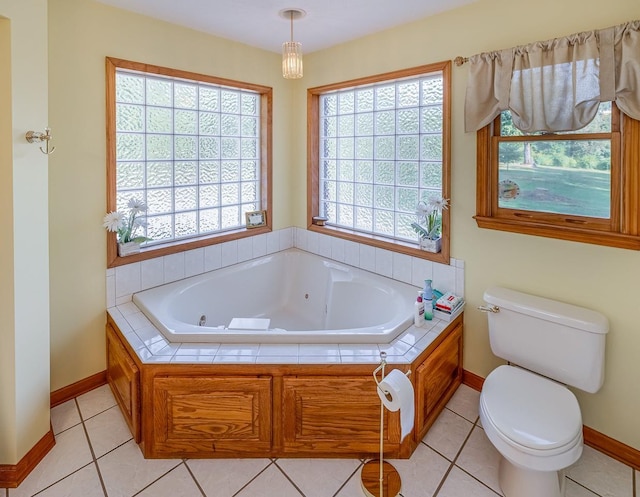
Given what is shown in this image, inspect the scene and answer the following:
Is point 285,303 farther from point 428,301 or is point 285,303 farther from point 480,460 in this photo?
point 480,460

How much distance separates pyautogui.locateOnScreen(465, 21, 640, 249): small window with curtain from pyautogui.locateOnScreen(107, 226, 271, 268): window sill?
1819 millimetres

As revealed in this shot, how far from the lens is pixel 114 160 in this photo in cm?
246

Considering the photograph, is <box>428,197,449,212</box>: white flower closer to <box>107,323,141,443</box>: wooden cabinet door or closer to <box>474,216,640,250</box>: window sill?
<box>474,216,640,250</box>: window sill

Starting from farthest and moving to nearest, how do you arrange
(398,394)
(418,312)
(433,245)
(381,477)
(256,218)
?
(256,218) → (433,245) → (418,312) → (381,477) → (398,394)

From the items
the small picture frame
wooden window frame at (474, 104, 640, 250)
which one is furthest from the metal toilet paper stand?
the small picture frame

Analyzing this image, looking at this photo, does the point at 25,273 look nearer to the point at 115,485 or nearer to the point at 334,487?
the point at 115,485

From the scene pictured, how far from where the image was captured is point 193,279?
115 inches

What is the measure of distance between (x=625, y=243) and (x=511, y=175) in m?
0.65

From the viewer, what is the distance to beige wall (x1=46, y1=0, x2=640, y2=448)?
77.4 inches

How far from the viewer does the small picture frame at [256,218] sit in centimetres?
335

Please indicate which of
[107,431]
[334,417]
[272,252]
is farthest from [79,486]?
[272,252]

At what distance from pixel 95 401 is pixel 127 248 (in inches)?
37.3

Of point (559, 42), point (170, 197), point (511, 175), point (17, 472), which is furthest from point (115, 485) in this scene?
point (559, 42)

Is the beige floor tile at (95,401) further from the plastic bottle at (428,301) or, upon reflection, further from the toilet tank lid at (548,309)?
the toilet tank lid at (548,309)
